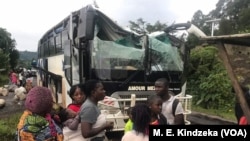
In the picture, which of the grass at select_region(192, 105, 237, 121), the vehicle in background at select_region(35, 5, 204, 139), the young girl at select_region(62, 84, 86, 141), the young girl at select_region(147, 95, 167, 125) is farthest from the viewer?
the grass at select_region(192, 105, 237, 121)

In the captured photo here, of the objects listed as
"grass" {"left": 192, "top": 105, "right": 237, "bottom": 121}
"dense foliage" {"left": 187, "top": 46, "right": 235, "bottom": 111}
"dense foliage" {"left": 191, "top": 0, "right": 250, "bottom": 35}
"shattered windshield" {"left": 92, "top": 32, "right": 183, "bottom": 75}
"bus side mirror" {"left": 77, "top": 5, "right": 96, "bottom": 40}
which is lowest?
"grass" {"left": 192, "top": 105, "right": 237, "bottom": 121}

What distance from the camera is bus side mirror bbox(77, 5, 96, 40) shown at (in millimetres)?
7082

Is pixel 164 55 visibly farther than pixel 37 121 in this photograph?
Yes

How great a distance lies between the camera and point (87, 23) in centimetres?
713

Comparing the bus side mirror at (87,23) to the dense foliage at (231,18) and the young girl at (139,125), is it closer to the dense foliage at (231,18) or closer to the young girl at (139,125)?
the young girl at (139,125)

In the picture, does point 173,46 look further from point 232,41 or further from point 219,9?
point 219,9

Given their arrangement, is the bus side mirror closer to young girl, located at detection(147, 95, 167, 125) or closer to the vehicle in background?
the vehicle in background

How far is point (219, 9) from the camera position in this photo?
40906mm

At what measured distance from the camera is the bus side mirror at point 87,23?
7.08m

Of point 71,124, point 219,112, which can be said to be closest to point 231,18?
point 219,112

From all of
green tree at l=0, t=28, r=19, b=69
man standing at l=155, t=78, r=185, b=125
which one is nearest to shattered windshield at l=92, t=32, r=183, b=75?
man standing at l=155, t=78, r=185, b=125

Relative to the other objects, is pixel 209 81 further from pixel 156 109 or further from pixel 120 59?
pixel 156 109

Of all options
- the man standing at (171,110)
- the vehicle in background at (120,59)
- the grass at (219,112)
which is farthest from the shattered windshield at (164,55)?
the grass at (219,112)

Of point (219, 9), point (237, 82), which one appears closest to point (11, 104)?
point (237, 82)
